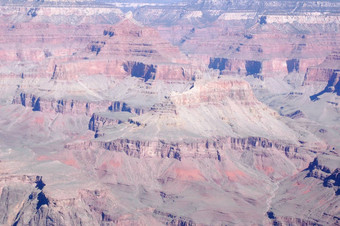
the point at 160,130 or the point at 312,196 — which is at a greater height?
the point at 160,130

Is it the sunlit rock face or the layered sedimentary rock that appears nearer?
the layered sedimentary rock

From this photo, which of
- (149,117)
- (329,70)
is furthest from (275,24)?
(149,117)

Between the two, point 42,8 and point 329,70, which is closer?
point 329,70

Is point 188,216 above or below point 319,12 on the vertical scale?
below

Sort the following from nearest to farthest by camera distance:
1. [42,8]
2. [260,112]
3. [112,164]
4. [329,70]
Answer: [112,164] < [260,112] < [329,70] < [42,8]

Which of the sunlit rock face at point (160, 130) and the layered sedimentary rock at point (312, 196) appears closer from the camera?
the layered sedimentary rock at point (312, 196)

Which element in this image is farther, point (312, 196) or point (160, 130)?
point (160, 130)

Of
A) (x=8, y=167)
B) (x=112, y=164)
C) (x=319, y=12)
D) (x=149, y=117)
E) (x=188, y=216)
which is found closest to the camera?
(x=188, y=216)

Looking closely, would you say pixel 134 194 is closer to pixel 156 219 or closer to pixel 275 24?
pixel 156 219
